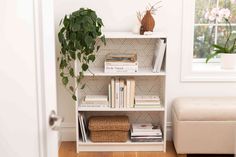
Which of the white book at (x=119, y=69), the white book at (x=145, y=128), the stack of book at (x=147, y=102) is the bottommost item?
the white book at (x=145, y=128)

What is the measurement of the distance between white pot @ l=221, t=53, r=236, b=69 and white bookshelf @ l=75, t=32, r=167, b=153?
61 centimetres

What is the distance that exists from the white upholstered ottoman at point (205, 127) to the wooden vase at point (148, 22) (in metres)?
0.70

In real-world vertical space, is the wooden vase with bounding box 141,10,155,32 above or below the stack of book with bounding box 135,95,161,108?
above

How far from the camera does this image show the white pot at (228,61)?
11.1ft

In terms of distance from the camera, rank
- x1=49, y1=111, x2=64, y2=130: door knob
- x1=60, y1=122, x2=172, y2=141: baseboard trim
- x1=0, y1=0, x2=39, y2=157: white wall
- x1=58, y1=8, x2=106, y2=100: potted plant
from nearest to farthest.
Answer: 1. x1=0, y1=0, x2=39, y2=157: white wall
2. x1=49, y1=111, x2=64, y2=130: door knob
3. x1=58, y1=8, x2=106, y2=100: potted plant
4. x1=60, y1=122, x2=172, y2=141: baseboard trim

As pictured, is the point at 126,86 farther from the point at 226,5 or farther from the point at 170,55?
the point at 226,5

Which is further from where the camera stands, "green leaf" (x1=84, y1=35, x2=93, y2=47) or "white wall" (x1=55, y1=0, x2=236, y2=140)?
"white wall" (x1=55, y1=0, x2=236, y2=140)

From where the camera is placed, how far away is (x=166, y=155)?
3.20 m

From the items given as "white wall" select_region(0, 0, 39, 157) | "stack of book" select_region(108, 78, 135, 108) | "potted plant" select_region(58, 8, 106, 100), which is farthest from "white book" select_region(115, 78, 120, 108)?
"white wall" select_region(0, 0, 39, 157)

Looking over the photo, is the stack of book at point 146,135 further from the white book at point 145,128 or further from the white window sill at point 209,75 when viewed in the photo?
the white window sill at point 209,75

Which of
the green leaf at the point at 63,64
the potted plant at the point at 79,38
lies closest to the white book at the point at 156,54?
Answer: the potted plant at the point at 79,38

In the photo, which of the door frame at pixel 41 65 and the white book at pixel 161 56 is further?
the white book at pixel 161 56

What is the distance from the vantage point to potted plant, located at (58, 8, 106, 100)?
2.90 meters

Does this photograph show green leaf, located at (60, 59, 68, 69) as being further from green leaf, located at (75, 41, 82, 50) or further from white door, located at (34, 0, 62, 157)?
white door, located at (34, 0, 62, 157)
